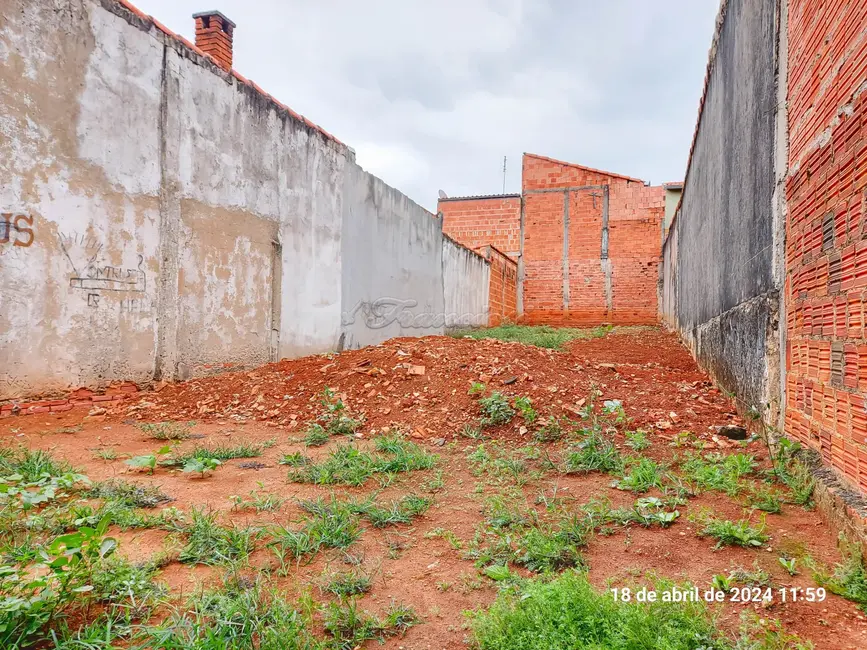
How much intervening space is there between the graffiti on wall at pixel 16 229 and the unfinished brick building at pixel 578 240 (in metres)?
15.4

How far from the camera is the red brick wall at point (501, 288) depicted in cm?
1577

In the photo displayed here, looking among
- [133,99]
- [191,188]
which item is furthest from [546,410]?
[133,99]

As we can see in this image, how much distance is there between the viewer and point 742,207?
3582mm

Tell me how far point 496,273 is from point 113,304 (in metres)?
12.6

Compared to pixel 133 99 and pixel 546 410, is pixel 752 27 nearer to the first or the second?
pixel 546 410

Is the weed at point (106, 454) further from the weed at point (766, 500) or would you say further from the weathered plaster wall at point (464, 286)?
the weathered plaster wall at point (464, 286)

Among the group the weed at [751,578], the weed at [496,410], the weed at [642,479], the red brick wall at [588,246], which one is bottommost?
the weed at [751,578]

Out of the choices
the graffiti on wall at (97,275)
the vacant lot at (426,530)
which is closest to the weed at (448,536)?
the vacant lot at (426,530)

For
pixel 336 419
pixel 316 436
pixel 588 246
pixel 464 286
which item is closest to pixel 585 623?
pixel 316 436

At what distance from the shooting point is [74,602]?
1.57 metres

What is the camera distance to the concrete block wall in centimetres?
397

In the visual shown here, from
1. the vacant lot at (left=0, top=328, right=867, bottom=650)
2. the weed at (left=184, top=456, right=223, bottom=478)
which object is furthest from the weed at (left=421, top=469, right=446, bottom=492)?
the weed at (left=184, top=456, right=223, bottom=478)

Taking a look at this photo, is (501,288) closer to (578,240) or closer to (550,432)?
(578,240)

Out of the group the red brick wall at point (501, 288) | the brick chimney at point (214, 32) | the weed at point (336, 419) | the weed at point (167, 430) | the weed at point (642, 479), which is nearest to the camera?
the weed at point (642, 479)
